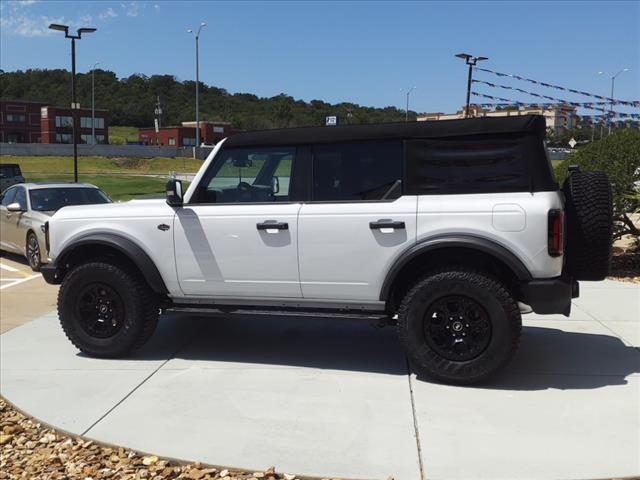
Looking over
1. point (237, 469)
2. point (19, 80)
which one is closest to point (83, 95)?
point (19, 80)

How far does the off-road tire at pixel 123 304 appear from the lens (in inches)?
200

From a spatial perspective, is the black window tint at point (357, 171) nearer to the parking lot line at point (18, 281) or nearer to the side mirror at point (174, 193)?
→ the side mirror at point (174, 193)

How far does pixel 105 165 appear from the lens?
59.6 meters

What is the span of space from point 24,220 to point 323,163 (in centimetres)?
709

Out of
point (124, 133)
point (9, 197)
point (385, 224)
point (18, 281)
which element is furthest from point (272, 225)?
point (124, 133)

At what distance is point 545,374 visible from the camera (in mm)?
4734

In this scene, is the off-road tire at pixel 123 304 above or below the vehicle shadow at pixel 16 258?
above

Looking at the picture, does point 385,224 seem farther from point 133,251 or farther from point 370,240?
point 133,251

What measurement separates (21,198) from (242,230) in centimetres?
739

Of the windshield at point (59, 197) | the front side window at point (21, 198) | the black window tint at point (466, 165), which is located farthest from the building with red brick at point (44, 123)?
the black window tint at point (466, 165)

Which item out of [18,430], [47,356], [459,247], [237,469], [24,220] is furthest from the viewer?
[24,220]

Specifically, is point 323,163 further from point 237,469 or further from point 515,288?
point 237,469

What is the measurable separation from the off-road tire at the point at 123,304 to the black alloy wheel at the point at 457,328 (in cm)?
230

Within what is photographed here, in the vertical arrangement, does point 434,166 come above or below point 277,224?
above
